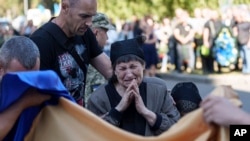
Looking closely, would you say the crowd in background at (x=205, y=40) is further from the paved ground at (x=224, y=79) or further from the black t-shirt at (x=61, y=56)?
the black t-shirt at (x=61, y=56)

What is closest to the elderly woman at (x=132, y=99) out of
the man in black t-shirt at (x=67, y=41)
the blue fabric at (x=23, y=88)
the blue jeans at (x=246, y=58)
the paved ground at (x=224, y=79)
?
the man in black t-shirt at (x=67, y=41)

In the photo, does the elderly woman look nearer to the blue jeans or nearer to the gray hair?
the gray hair

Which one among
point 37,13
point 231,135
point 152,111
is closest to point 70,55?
point 152,111

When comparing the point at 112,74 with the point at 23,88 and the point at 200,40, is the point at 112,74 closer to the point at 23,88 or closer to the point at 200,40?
the point at 23,88

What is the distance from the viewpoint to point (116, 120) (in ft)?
17.8

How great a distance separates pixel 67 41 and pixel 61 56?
0.12 meters

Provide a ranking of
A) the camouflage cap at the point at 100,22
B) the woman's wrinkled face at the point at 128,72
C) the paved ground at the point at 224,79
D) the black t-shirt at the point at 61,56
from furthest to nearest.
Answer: the paved ground at the point at 224,79
the camouflage cap at the point at 100,22
the black t-shirt at the point at 61,56
the woman's wrinkled face at the point at 128,72

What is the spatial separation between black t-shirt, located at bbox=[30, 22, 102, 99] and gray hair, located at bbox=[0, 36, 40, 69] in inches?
45.8

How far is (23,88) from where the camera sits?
4.23m

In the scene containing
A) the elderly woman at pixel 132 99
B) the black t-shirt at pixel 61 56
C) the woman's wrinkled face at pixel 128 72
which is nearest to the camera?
the elderly woman at pixel 132 99

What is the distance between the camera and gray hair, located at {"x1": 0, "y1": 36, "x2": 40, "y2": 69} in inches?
180

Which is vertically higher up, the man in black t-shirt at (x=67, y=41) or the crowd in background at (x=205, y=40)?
the man in black t-shirt at (x=67, y=41)

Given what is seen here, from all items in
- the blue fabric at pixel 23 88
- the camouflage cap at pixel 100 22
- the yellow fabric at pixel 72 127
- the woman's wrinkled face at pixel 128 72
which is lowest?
the camouflage cap at pixel 100 22

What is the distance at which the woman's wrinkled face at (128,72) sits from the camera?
5.63 m
